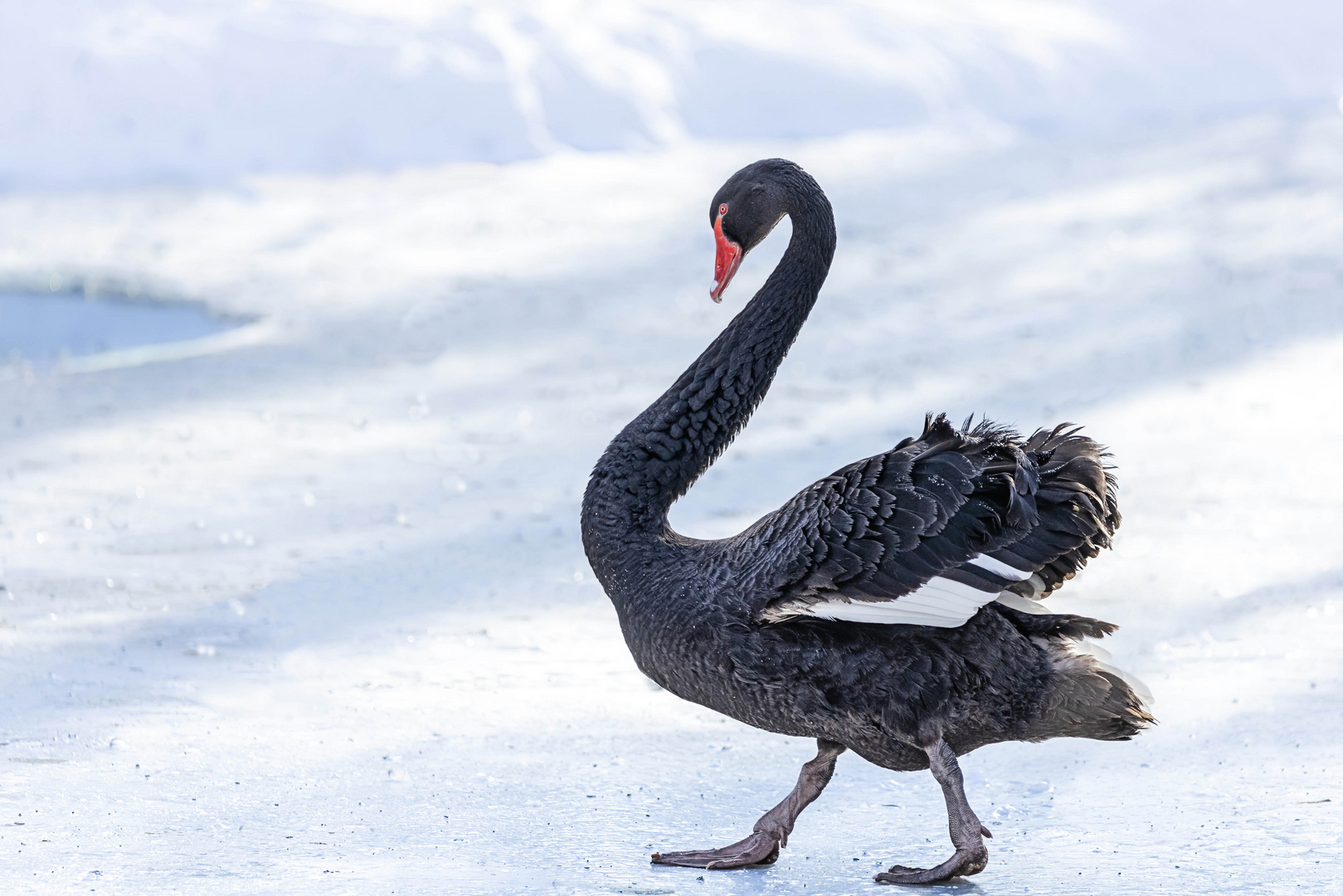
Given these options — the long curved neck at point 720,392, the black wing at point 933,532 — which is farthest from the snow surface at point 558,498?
the long curved neck at point 720,392

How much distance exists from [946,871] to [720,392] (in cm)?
97

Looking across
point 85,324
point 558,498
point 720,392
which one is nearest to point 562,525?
point 558,498

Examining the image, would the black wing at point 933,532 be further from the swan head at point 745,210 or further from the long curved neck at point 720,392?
the swan head at point 745,210

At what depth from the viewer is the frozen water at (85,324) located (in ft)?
24.5

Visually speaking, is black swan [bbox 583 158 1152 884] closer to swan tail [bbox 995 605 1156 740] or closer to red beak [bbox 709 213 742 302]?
swan tail [bbox 995 605 1156 740]

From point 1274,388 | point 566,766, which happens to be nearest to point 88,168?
point 1274,388

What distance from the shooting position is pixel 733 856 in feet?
9.27

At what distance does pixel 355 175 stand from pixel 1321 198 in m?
5.89

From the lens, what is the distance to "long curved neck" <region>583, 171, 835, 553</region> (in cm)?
299

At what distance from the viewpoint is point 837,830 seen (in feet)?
10.0

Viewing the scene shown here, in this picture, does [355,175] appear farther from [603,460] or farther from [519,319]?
[603,460]

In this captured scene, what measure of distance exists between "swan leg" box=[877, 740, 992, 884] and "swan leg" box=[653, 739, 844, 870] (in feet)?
0.82

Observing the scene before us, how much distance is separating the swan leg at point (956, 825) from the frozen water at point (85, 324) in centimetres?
A: 550

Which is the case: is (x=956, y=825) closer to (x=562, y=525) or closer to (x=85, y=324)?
(x=562, y=525)
